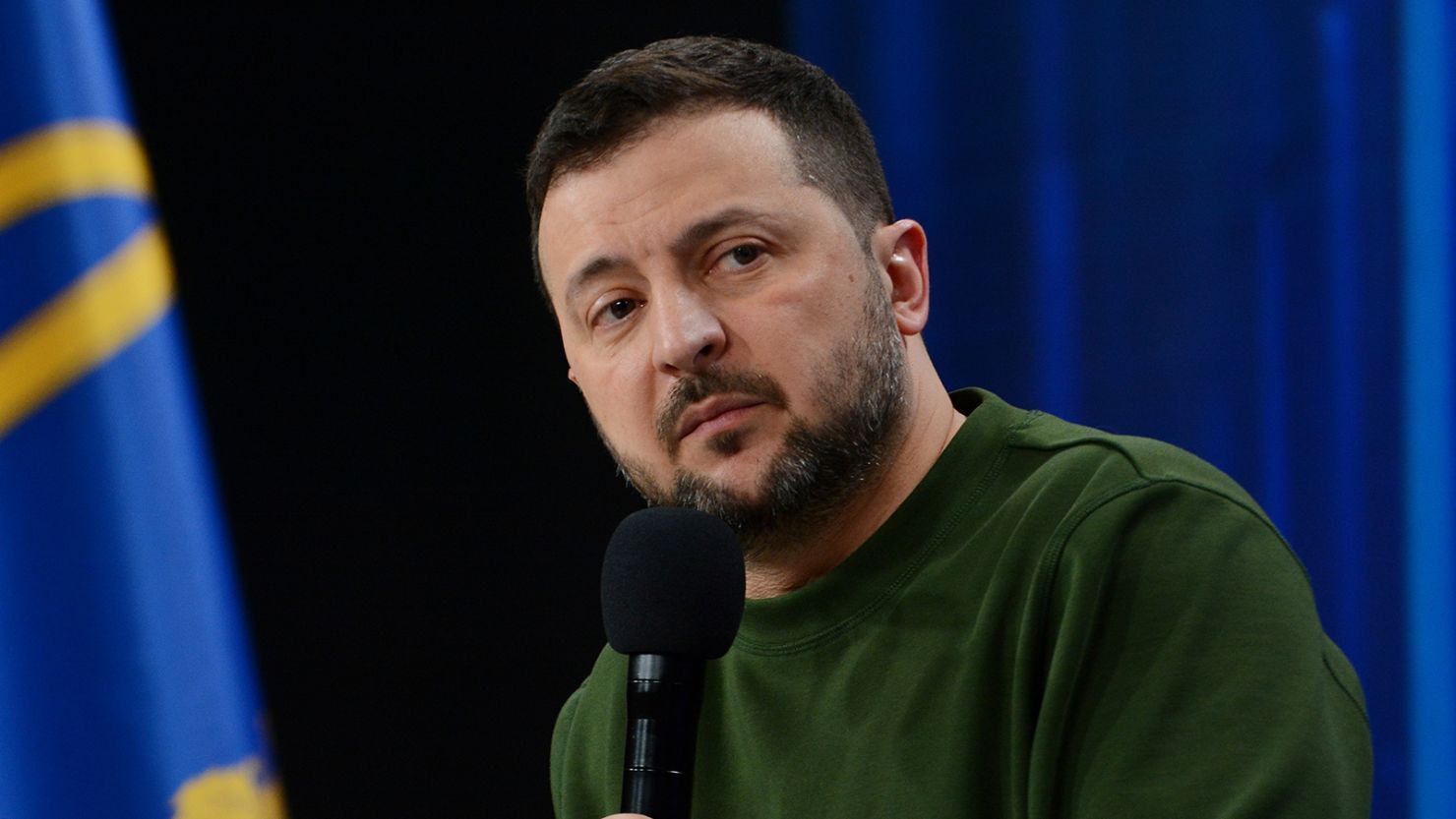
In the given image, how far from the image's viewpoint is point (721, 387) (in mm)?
1463

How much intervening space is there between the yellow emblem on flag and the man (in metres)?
0.38

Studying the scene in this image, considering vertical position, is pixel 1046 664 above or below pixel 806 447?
below

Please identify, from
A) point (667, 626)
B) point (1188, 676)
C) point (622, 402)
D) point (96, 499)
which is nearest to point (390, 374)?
point (96, 499)

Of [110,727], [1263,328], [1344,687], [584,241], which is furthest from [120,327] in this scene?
[1263,328]

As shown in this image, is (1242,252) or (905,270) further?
(1242,252)

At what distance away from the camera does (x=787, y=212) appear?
1548 mm

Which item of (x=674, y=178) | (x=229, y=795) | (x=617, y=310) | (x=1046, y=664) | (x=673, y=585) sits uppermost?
(x=674, y=178)

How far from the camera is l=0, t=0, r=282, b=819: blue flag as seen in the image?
165 cm

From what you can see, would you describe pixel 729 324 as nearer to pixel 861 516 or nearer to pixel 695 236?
pixel 695 236

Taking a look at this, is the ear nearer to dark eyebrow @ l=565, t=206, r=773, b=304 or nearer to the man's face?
the man's face

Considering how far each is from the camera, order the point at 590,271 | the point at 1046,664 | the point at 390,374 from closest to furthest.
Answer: the point at 1046,664 < the point at 590,271 < the point at 390,374

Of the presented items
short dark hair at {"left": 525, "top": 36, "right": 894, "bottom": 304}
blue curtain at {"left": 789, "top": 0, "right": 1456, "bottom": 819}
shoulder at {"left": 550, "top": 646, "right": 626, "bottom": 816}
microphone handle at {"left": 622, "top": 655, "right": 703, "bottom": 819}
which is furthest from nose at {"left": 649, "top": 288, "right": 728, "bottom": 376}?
blue curtain at {"left": 789, "top": 0, "right": 1456, "bottom": 819}

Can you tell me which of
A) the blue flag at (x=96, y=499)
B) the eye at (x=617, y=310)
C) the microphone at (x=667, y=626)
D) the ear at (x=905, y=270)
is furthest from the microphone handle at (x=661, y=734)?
the blue flag at (x=96, y=499)

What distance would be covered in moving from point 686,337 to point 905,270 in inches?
13.5
